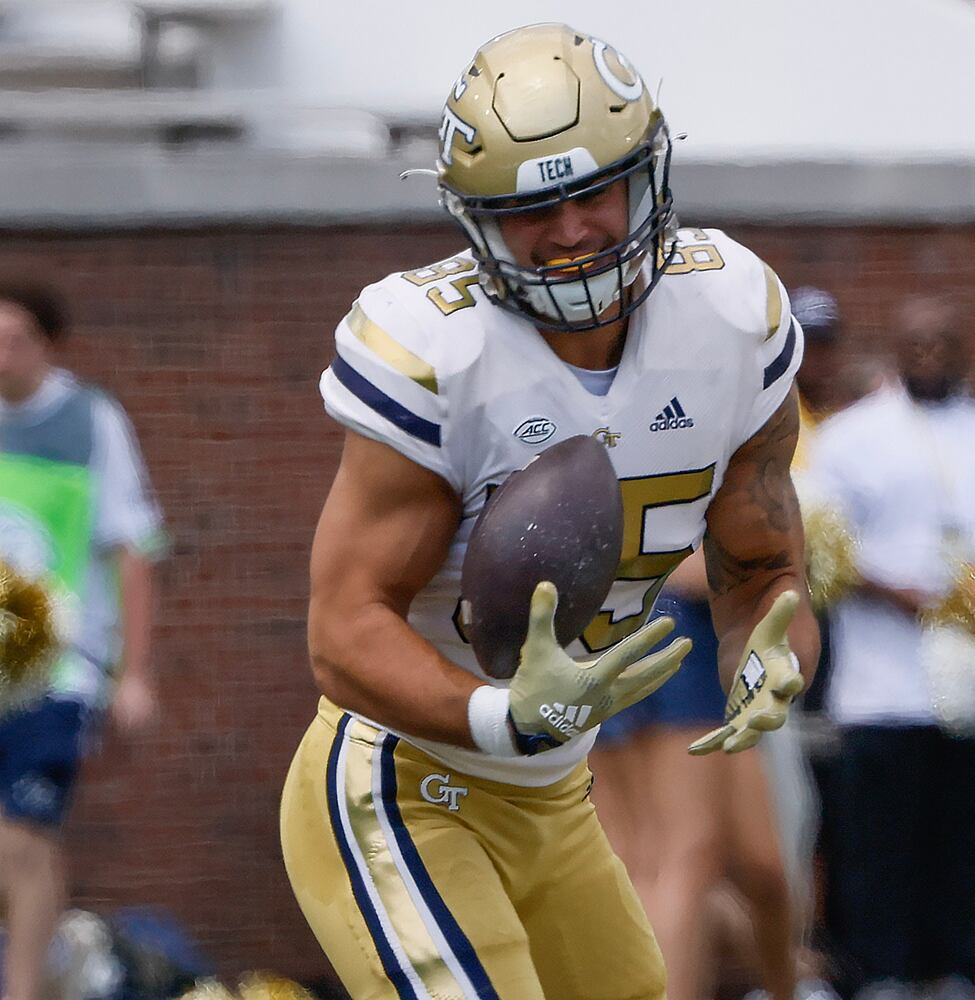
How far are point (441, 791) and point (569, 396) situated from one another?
56 cm

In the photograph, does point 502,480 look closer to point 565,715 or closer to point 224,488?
point 565,715

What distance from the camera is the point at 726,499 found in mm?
2906

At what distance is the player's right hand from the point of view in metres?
2.40

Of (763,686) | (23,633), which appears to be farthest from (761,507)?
(23,633)

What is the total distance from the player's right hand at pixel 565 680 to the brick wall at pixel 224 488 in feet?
10.2

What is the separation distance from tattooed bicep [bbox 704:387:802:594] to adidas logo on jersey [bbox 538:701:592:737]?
1.88ft

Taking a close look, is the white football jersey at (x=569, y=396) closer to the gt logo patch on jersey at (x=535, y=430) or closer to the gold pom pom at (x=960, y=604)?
the gt logo patch on jersey at (x=535, y=430)

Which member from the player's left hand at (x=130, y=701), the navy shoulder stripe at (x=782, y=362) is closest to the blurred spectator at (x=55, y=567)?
the player's left hand at (x=130, y=701)

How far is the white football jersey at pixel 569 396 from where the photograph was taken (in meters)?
2.62

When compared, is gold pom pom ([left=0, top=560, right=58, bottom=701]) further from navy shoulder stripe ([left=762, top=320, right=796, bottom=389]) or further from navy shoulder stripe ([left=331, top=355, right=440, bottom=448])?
navy shoulder stripe ([left=762, top=320, right=796, bottom=389])

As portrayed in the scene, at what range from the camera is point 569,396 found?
→ 269cm

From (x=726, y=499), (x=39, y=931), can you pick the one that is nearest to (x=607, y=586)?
(x=726, y=499)

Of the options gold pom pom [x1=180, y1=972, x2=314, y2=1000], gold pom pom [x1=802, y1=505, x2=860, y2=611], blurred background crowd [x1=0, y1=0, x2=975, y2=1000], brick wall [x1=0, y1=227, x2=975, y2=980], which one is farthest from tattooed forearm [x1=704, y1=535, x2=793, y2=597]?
brick wall [x1=0, y1=227, x2=975, y2=980]

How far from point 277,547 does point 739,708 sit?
306cm
